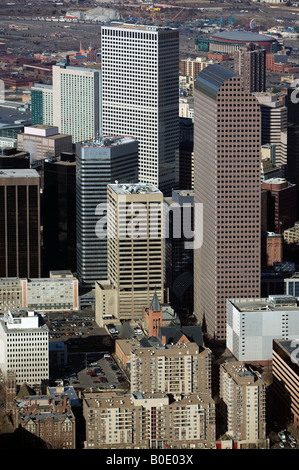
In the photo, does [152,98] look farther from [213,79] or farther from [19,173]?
[213,79]

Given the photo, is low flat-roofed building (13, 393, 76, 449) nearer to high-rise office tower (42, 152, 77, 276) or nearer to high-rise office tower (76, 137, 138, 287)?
high-rise office tower (76, 137, 138, 287)

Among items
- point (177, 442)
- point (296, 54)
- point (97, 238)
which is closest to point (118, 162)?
point (97, 238)

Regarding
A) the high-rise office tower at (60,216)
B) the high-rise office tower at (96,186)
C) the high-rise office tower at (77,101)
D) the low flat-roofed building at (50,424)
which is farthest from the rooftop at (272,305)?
the high-rise office tower at (77,101)

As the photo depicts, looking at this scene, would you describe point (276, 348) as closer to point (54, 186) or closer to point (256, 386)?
point (256, 386)

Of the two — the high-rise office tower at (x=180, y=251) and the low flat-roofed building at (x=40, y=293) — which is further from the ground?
the high-rise office tower at (x=180, y=251)

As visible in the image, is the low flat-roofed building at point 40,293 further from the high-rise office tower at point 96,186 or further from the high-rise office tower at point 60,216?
the high-rise office tower at point 60,216
